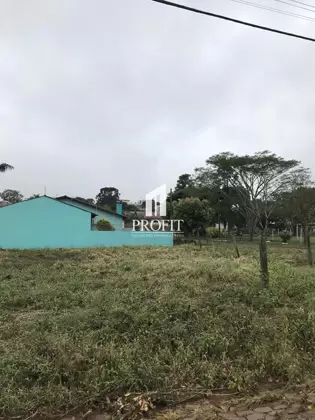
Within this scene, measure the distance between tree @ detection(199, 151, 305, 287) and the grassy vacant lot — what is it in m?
26.9

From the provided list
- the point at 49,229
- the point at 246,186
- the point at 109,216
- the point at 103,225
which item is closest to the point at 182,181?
the point at 246,186

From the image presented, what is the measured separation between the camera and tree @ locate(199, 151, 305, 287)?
32594 mm

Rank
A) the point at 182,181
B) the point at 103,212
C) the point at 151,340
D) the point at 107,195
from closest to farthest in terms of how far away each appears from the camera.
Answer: the point at 151,340 → the point at 103,212 → the point at 182,181 → the point at 107,195

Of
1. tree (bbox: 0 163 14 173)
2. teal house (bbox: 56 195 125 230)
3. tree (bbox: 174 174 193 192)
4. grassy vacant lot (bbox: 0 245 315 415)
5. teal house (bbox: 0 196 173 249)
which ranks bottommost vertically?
grassy vacant lot (bbox: 0 245 315 415)

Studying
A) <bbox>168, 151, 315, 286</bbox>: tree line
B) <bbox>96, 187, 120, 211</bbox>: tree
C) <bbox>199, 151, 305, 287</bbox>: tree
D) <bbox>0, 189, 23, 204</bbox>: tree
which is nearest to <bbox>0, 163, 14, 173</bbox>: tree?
<bbox>168, 151, 315, 286</bbox>: tree line

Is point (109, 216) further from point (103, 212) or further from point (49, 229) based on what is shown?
point (49, 229)

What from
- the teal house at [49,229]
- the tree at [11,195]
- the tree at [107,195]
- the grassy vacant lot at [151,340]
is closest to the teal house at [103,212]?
the teal house at [49,229]

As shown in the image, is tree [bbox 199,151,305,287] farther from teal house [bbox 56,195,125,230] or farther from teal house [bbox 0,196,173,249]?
teal house [bbox 0,196,173,249]

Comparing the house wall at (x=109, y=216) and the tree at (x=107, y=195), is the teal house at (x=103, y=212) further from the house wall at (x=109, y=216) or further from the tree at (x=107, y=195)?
the tree at (x=107, y=195)

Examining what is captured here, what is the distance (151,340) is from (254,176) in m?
31.8

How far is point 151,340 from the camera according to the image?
3.85 m

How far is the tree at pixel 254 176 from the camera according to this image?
107ft

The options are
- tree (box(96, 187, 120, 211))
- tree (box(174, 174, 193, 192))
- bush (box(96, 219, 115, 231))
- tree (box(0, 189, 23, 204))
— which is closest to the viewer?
bush (box(96, 219, 115, 231))

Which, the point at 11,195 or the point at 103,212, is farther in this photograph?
the point at 11,195
